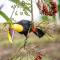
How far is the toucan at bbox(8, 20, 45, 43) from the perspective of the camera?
1.08 m

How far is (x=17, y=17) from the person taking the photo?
1.09 meters

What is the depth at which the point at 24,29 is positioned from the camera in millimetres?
1104

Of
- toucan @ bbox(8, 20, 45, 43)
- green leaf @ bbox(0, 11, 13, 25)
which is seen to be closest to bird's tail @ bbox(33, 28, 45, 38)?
toucan @ bbox(8, 20, 45, 43)

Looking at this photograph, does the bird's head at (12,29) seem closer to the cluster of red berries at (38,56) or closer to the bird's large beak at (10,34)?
the bird's large beak at (10,34)

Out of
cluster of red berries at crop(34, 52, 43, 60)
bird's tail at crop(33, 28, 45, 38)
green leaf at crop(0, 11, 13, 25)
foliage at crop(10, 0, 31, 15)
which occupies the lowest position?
cluster of red berries at crop(34, 52, 43, 60)

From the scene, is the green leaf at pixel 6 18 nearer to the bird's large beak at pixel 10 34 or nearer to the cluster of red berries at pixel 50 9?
the bird's large beak at pixel 10 34

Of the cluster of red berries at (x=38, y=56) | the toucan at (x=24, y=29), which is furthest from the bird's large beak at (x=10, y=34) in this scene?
the cluster of red berries at (x=38, y=56)

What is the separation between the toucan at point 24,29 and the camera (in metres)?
1.08

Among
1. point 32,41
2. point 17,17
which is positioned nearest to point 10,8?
point 17,17

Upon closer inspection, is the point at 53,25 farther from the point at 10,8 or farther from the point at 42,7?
the point at 10,8

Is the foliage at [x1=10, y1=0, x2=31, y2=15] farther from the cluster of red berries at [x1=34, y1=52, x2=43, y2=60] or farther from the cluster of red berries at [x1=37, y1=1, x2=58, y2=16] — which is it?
the cluster of red berries at [x1=34, y1=52, x2=43, y2=60]

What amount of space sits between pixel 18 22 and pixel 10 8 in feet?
0.18

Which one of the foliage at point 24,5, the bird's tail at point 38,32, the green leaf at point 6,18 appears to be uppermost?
the foliage at point 24,5

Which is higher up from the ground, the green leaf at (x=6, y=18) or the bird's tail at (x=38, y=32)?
the green leaf at (x=6, y=18)
